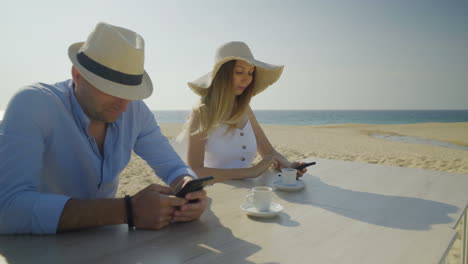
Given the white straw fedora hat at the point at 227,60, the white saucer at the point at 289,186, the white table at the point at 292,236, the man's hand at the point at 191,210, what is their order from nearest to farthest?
the white table at the point at 292,236 < the man's hand at the point at 191,210 < the white saucer at the point at 289,186 < the white straw fedora hat at the point at 227,60

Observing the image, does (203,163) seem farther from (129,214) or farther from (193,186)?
(129,214)

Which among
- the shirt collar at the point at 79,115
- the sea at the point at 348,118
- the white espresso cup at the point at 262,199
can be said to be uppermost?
the shirt collar at the point at 79,115

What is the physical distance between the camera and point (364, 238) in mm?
1173

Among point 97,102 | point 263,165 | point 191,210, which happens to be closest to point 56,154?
point 97,102

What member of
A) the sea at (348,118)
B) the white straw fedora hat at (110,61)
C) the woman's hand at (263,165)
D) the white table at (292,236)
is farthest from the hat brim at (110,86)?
the sea at (348,118)

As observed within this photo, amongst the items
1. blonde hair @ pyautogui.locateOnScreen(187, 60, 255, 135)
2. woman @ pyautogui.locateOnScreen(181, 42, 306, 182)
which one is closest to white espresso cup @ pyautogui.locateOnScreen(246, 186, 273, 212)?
woman @ pyautogui.locateOnScreen(181, 42, 306, 182)

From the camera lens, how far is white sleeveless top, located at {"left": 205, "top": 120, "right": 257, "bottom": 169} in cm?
271

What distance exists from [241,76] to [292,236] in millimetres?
1728

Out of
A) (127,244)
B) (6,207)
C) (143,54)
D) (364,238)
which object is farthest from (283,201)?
(6,207)

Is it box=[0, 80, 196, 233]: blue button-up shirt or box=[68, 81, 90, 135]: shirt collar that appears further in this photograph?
box=[68, 81, 90, 135]: shirt collar

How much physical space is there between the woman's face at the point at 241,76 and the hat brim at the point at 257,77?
9 cm

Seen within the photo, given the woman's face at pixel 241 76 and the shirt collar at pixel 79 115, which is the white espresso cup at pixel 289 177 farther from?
the shirt collar at pixel 79 115

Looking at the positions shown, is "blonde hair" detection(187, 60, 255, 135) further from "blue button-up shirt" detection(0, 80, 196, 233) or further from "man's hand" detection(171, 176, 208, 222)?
"man's hand" detection(171, 176, 208, 222)

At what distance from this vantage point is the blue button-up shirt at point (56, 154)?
1144 mm
